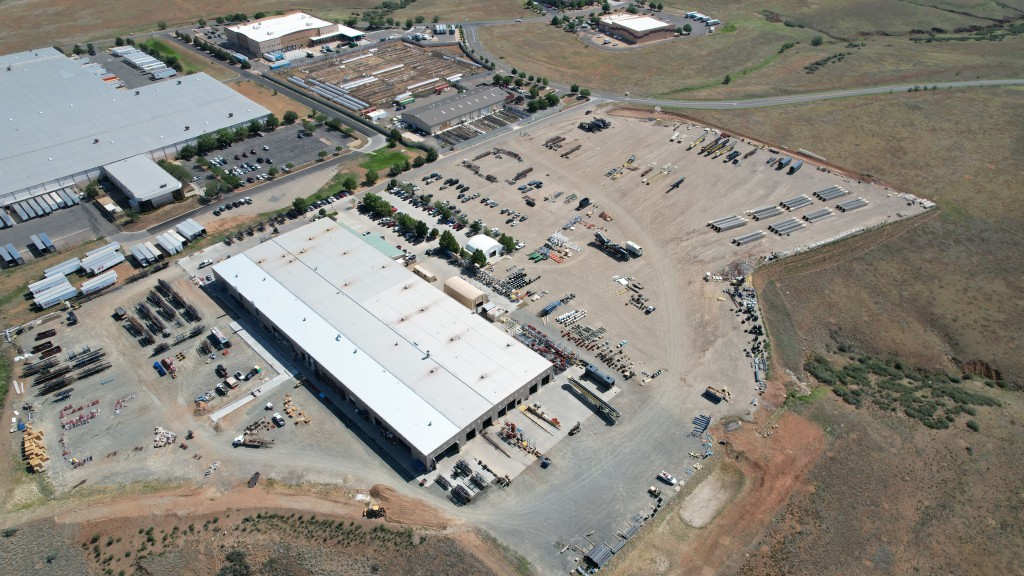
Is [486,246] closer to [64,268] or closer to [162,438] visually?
[162,438]

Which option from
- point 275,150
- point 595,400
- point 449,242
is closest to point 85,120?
point 275,150

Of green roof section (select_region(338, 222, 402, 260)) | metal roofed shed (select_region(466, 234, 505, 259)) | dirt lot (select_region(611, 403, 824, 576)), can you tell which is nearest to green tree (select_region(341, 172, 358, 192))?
green roof section (select_region(338, 222, 402, 260))

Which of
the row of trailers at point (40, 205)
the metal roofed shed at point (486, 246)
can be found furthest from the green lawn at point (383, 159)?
the row of trailers at point (40, 205)

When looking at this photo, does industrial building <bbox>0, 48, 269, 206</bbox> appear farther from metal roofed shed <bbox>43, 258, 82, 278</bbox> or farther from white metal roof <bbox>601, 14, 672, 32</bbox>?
white metal roof <bbox>601, 14, 672, 32</bbox>

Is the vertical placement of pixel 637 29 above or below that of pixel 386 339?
above

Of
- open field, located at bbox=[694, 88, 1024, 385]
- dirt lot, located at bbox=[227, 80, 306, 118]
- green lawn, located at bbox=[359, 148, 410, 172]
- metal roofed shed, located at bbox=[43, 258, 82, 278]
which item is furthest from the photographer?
dirt lot, located at bbox=[227, 80, 306, 118]

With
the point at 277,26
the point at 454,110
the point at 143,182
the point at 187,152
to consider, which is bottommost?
the point at 187,152
